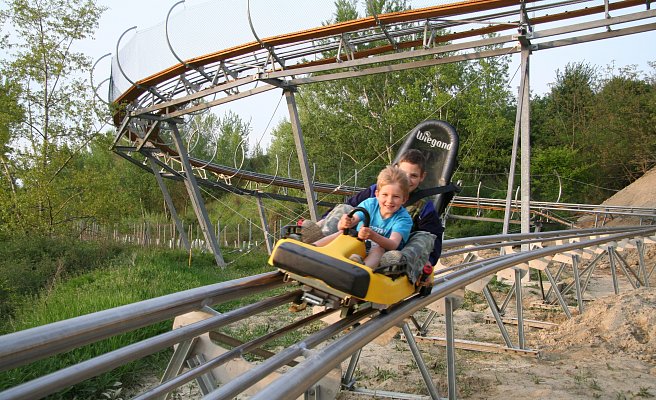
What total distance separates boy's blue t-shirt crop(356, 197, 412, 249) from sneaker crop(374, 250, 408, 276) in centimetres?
26

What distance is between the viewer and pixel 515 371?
502cm

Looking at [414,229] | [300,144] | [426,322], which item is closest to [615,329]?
[426,322]

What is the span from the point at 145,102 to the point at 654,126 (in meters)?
19.6

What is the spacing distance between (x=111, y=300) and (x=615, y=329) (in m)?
5.20

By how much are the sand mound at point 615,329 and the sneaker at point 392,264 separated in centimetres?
378

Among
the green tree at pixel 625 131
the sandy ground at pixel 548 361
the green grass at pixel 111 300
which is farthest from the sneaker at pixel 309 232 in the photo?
the green tree at pixel 625 131

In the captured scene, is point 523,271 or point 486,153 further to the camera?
point 486,153

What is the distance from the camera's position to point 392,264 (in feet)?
8.86

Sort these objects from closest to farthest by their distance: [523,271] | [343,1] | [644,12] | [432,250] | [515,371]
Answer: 1. [432,250]
2. [515,371]
3. [523,271]
4. [644,12]
5. [343,1]

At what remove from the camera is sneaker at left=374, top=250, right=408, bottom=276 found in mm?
2678

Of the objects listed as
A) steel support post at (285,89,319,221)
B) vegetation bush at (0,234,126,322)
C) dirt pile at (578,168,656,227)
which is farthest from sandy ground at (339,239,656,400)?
dirt pile at (578,168,656,227)

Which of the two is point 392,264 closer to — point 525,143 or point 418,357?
point 418,357

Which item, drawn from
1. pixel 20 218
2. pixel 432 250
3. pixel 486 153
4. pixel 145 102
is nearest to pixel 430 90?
pixel 486 153

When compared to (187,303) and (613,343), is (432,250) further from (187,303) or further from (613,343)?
(613,343)
